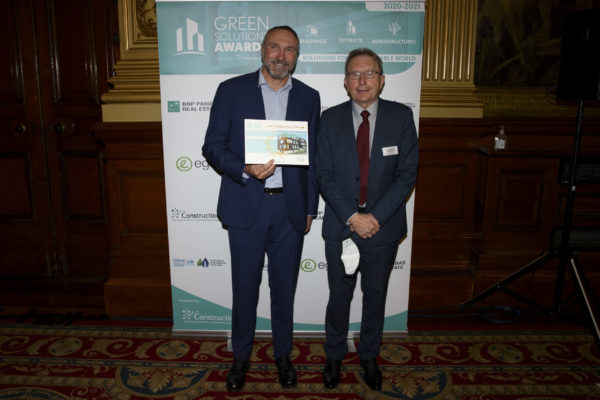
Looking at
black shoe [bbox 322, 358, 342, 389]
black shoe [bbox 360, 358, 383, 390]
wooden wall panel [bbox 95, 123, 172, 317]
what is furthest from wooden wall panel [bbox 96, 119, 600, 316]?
black shoe [bbox 322, 358, 342, 389]

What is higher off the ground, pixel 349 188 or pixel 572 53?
pixel 572 53

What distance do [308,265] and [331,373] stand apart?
0.75 metres

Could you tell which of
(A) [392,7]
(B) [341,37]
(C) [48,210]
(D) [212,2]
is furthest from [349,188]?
(C) [48,210]

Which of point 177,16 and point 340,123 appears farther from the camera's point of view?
point 177,16

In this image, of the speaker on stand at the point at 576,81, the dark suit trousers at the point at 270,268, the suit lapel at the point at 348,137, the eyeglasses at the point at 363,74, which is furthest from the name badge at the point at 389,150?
the speaker on stand at the point at 576,81

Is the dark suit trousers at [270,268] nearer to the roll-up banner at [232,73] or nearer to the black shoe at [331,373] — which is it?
the black shoe at [331,373]

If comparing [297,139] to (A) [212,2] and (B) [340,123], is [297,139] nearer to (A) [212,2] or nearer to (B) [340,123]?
(B) [340,123]

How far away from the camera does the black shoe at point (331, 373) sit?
8.71 feet

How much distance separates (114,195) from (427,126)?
8.23 feet

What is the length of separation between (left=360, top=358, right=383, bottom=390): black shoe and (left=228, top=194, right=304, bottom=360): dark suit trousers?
478 mm

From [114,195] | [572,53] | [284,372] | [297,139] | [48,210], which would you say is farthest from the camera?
[48,210]

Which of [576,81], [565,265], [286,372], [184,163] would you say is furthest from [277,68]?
[565,265]

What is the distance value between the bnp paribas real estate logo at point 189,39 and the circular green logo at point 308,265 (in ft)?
5.02

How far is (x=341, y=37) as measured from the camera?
284 cm
